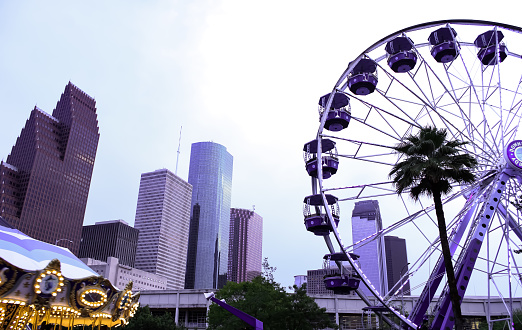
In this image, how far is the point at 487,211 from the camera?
24.3m

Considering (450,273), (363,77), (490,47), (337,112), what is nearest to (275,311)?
(337,112)

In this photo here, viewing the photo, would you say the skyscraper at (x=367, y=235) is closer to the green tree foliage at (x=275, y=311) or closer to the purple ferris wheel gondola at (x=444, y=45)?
the green tree foliage at (x=275, y=311)

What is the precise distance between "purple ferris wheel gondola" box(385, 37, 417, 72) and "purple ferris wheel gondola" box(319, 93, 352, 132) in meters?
3.54

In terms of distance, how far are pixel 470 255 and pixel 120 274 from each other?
149330 mm

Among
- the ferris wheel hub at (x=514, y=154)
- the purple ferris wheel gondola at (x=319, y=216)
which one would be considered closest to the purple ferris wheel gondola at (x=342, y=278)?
the purple ferris wheel gondola at (x=319, y=216)

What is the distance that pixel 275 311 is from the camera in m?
36.8

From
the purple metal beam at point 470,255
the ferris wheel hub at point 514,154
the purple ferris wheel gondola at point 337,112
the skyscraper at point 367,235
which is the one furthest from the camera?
the skyscraper at point 367,235

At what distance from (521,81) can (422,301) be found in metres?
13.5

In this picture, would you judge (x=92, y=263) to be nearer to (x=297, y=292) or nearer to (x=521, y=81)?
(x=297, y=292)

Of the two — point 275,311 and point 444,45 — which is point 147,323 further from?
point 444,45

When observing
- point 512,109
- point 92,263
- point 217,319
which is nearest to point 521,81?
point 512,109

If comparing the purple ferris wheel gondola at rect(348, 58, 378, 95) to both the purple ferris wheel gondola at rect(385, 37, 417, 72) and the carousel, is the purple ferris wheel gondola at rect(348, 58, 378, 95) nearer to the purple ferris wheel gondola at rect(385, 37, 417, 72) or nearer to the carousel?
the purple ferris wheel gondola at rect(385, 37, 417, 72)

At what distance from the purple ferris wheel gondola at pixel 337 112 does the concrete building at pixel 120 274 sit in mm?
101538

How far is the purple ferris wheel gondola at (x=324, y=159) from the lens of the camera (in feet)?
95.2
